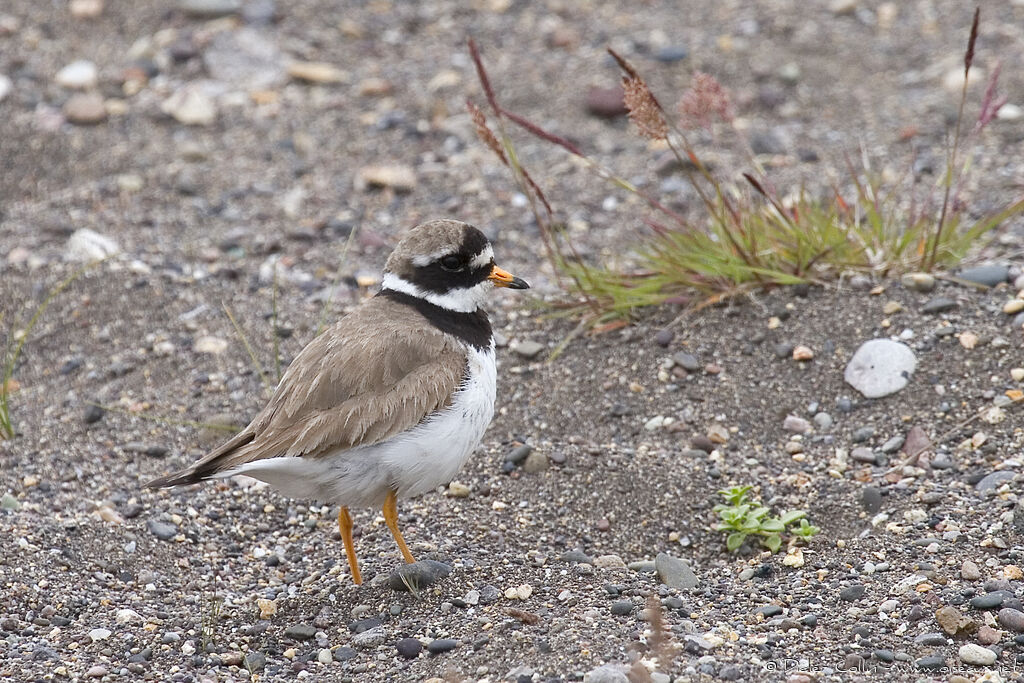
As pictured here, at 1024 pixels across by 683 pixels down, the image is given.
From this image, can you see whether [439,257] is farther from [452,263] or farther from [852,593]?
[852,593]

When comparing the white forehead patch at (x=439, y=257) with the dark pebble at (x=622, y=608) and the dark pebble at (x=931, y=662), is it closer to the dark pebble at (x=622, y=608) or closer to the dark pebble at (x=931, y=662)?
the dark pebble at (x=622, y=608)

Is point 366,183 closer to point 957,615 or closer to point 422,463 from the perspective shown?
point 422,463

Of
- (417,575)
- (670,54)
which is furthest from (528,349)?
(670,54)

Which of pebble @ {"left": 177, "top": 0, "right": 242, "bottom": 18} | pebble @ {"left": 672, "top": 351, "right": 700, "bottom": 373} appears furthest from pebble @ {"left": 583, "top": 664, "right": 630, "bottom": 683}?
pebble @ {"left": 177, "top": 0, "right": 242, "bottom": 18}

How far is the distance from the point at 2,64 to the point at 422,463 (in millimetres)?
5577

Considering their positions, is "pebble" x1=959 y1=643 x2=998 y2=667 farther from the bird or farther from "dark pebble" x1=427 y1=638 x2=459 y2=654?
the bird

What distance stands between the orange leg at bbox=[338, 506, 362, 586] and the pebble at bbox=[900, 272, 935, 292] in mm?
2623

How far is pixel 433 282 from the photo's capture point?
4.61 m

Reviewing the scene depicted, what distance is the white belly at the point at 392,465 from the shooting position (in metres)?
4.11

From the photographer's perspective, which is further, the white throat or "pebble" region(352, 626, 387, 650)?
the white throat

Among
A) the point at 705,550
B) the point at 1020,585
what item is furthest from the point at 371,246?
the point at 1020,585

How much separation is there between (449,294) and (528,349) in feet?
3.55

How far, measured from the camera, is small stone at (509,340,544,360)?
18.4 ft

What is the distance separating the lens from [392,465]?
4.15 meters
